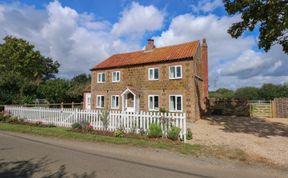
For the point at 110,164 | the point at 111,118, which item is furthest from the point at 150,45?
the point at 110,164

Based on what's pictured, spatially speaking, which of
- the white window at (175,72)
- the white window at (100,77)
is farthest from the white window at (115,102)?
the white window at (175,72)

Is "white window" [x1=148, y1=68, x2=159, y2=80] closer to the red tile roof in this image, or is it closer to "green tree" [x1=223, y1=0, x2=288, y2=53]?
the red tile roof

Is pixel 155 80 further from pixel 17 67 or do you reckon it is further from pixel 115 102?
pixel 17 67

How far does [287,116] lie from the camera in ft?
70.4

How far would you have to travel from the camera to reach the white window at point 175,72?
68.6 ft

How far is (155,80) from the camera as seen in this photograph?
2253 cm

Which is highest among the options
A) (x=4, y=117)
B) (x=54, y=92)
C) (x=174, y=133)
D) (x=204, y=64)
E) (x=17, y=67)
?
(x=17, y=67)

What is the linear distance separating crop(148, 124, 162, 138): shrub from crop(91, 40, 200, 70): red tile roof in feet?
36.8

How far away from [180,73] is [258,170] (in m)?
15.2

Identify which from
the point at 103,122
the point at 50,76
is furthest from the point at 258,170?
the point at 50,76

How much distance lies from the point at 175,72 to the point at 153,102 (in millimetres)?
4041

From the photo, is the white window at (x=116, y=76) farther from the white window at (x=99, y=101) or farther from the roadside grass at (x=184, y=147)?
the roadside grass at (x=184, y=147)

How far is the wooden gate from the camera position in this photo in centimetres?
2261

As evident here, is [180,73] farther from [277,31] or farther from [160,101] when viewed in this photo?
[277,31]
